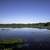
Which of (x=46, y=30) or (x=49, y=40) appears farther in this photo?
(x=49, y=40)

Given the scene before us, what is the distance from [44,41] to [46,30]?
0.20m

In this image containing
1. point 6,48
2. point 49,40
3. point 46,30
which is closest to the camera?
point 6,48

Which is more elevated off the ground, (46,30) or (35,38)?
(46,30)

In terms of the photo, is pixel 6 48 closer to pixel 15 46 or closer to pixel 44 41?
pixel 15 46

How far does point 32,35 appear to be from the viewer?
1.28m

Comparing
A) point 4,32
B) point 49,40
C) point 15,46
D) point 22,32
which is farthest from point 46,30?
point 4,32

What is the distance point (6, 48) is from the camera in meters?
1.02

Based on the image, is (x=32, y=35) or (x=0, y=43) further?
(x=32, y=35)

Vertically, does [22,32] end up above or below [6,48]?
above

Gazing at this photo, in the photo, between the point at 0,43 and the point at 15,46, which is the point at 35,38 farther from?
the point at 0,43

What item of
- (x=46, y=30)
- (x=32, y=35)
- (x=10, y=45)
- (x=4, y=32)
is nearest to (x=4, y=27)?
(x=4, y=32)

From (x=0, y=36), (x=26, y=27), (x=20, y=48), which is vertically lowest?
(x=20, y=48)

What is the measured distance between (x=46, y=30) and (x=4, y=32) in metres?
0.54

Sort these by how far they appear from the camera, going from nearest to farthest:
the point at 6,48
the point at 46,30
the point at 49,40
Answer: the point at 6,48
the point at 46,30
the point at 49,40
